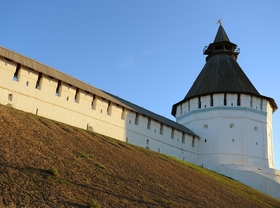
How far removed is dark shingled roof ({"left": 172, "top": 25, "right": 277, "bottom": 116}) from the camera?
26188 mm

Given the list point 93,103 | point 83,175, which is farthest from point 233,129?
point 83,175

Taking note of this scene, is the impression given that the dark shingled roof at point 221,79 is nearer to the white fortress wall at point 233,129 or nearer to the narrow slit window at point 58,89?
the white fortress wall at point 233,129

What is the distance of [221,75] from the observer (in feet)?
90.1

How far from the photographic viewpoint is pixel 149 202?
384 inches

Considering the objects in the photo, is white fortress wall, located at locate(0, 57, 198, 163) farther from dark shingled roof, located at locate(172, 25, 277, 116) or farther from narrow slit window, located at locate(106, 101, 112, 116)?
dark shingled roof, located at locate(172, 25, 277, 116)

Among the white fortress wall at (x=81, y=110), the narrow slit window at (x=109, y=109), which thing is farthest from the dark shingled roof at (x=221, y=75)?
the narrow slit window at (x=109, y=109)

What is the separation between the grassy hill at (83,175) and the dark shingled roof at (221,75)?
11354mm

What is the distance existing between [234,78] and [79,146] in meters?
16.7

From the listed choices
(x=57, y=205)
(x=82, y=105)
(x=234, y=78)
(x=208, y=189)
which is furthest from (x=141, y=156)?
(x=234, y=78)

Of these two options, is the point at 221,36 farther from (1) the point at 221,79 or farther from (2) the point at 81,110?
(2) the point at 81,110

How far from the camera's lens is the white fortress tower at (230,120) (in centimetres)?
2466

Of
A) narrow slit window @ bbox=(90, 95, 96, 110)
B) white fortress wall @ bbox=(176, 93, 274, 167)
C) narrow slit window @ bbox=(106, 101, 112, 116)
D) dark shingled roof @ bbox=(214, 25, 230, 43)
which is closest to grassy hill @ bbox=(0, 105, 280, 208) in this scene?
narrow slit window @ bbox=(90, 95, 96, 110)

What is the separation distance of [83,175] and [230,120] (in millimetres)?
16976

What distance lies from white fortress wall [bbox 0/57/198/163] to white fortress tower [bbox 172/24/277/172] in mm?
1798
